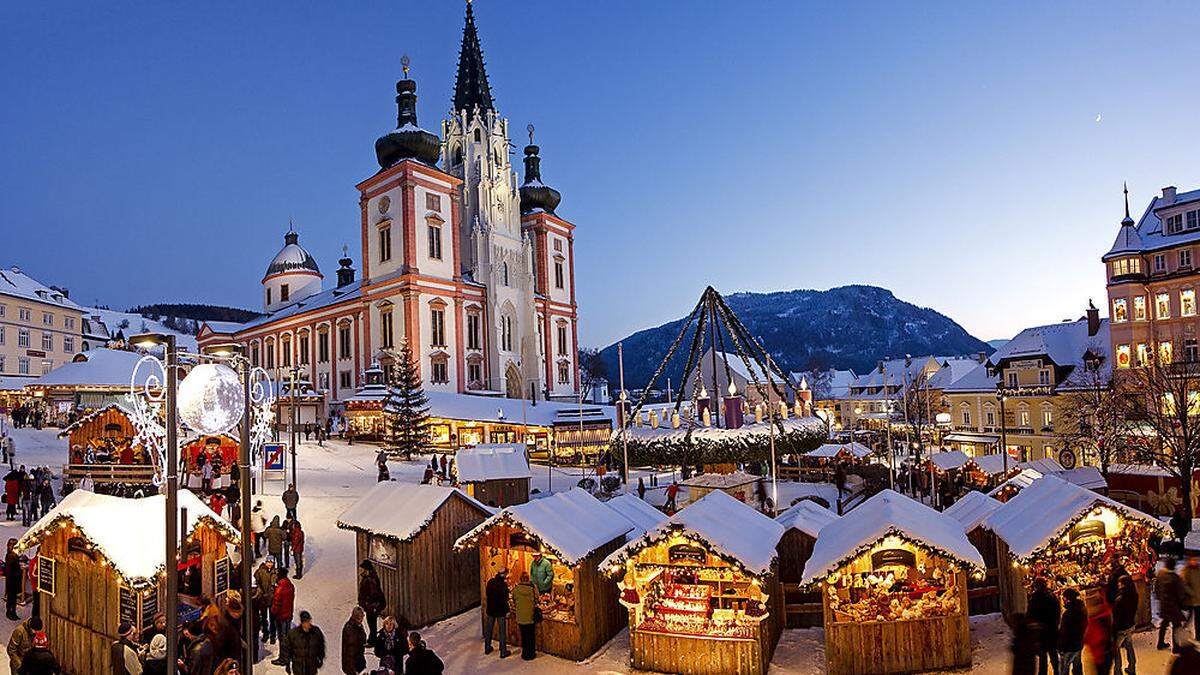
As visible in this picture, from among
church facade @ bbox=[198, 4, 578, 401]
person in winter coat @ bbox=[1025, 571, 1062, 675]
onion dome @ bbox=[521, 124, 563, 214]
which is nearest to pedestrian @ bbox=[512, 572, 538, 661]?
person in winter coat @ bbox=[1025, 571, 1062, 675]

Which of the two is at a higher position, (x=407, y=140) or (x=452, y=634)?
(x=407, y=140)

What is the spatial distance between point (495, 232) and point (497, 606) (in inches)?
2191

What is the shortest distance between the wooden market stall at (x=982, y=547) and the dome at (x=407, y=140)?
51.1 meters

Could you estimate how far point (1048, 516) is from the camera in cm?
1228

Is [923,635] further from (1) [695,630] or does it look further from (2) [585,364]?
(2) [585,364]

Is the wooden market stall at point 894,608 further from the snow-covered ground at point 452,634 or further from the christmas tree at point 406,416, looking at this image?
the christmas tree at point 406,416

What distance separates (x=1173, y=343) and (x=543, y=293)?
1806 inches

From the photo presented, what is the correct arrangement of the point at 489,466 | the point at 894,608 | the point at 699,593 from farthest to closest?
the point at 489,466 → the point at 699,593 → the point at 894,608

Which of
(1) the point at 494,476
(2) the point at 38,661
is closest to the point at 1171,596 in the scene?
(2) the point at 38,661

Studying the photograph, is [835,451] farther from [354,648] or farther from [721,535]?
[354,648]

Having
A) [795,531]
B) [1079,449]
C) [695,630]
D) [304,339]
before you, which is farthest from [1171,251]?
[304,339]

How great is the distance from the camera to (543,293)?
70.9m

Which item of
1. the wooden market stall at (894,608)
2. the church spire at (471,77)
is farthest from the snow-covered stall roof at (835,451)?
the church spire at (471,77)

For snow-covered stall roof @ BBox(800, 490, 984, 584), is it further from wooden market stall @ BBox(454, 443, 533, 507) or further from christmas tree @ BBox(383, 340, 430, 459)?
christmas tree @ BBox(383, 340, 430, 459)
